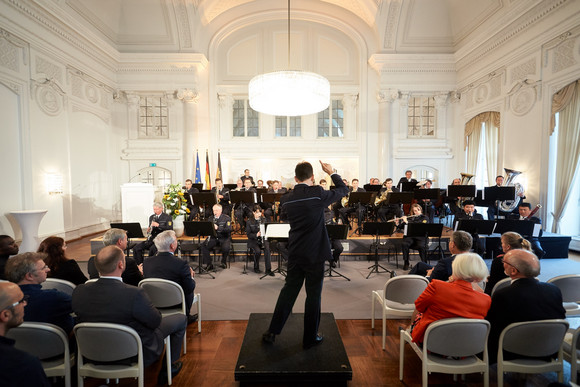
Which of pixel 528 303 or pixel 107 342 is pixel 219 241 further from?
pixel 528 303

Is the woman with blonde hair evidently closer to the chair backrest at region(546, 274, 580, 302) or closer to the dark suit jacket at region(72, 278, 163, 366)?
the chair backrest at region(546, 274, 580, 302)

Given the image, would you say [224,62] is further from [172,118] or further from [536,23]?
[536,23]

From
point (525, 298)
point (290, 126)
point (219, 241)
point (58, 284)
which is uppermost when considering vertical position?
point (290, 126)

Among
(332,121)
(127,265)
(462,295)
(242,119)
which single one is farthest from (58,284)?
(332,121)

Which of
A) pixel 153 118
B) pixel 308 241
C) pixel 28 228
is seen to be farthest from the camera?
pixel 153 118

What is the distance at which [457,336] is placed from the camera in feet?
7.90

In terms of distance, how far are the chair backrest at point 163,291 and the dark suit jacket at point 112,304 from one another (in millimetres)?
806

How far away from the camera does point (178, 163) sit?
13.2m

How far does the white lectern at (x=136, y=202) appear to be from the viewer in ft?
28.2

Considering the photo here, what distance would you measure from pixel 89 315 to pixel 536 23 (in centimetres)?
1179

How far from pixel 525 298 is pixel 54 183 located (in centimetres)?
1085

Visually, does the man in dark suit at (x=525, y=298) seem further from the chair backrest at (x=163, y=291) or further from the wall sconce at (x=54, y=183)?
the wall sconce at (x=54, y=183)

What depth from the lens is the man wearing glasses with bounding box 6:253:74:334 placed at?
2506mm

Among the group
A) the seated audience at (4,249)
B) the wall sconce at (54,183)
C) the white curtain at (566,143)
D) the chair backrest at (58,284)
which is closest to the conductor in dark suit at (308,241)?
the chair backrest at (58,284)
